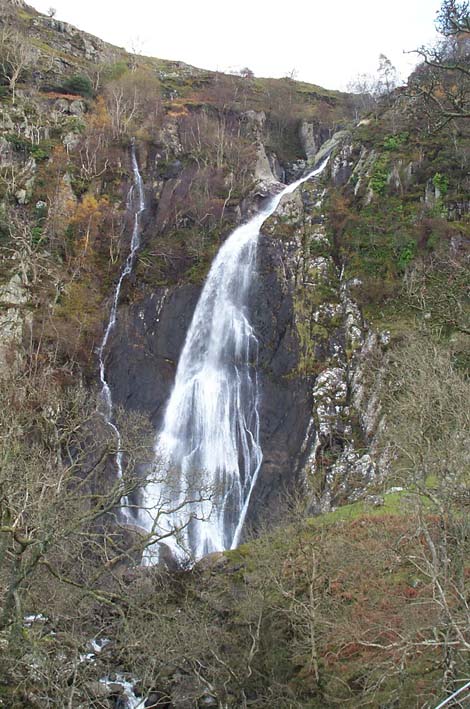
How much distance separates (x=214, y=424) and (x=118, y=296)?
11.9m

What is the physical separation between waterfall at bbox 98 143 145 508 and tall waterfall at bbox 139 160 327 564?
107 inches

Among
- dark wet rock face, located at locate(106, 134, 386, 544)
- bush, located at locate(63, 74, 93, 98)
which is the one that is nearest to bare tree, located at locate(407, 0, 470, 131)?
dark wet rock face, located at locate(106, 134, 386, 544)

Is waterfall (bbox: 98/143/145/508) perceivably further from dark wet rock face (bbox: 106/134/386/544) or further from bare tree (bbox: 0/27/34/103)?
bare tree (bbox: 0/27/34/103)

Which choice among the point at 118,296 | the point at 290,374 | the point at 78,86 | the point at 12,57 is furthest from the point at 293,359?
the point at 12,57

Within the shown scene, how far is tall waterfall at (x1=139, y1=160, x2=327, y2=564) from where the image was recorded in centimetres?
2308

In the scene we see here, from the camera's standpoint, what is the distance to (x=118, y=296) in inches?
1326

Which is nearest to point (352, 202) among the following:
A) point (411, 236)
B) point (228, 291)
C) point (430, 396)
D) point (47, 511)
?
point (411, 236)

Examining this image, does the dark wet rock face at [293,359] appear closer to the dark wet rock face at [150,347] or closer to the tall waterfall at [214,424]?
the dark wet rock face at [150,347]

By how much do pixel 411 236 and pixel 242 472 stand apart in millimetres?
15540

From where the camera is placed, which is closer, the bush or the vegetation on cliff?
the vegetation on cliff

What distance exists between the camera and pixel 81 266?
115ft

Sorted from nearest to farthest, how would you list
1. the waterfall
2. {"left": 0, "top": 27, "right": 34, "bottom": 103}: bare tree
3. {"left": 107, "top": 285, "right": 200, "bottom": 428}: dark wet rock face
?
the waterfall < {"left": 107, "top": 285, "right": 200, "bottom": 428}: dark wet rock face < {"left": 0, "top": 27, "right": 34, "bottom": 103}: bare tree

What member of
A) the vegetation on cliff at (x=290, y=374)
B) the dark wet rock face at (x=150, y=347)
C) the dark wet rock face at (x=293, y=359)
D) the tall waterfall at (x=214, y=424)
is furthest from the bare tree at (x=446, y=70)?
the dark wet rock face at (x=150, y=347)

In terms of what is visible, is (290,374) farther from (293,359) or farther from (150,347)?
(150,347)
